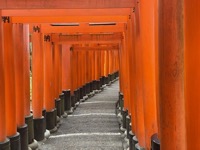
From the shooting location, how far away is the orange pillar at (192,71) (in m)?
3.19

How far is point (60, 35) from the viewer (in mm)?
13461

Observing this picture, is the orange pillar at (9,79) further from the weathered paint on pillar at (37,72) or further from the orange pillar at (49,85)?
the orange pillar at (49,85)

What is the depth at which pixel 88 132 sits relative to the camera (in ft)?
41.8

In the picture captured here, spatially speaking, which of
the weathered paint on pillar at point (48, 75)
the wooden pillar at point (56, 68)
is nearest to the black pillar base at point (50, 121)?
the weathered paint on pillar at point (48, 75)

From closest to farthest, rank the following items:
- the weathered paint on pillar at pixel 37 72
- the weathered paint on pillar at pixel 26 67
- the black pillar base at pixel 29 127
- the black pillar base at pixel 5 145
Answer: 1. the black pillar base at pixel 5 145
2. the weathered paint on pillar at pixel 26 67
3. the black pillar base at pixel 29 127
4. the weathered paint on pillar at pixel 37 72

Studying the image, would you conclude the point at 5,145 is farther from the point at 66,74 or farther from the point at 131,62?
the point at 66,74

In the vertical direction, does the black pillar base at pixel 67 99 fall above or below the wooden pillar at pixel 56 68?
below

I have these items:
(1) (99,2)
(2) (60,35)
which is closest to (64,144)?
(2) (60,35)

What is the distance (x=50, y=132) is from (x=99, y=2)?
7.31 m

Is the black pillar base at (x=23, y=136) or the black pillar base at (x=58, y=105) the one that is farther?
the black pillar base at (x=58, y=105)

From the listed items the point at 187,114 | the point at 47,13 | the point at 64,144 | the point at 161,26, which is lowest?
the point at 64,144

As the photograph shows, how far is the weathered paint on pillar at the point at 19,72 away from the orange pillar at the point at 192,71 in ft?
19.9

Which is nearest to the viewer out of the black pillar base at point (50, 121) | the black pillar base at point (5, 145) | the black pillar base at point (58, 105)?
the black pillar base at point (5, 145)

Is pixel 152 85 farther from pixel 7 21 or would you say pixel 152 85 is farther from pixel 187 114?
pixel 7 21
